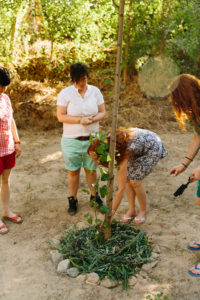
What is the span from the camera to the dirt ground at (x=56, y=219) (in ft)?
8.54

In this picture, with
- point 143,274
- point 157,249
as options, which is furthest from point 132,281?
point 157,249

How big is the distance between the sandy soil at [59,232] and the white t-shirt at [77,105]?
39.6 inches

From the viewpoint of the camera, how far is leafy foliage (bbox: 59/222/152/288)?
2.75 m

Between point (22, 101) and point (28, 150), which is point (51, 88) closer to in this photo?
point (22, 101)

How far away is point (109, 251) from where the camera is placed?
289 centimetres

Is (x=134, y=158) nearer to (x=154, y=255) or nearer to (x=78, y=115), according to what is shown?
(x=78, y=115)

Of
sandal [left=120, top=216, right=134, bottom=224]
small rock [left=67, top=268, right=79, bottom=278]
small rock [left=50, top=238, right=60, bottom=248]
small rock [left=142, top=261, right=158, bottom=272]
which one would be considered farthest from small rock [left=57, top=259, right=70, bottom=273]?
sandal [left=120, top=216, right=134, bottom=224]

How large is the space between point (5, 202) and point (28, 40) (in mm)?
5230

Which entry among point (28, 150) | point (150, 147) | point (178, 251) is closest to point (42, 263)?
point (178, 251)

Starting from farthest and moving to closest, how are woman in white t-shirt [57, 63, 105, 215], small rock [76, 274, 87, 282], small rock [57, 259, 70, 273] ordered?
woman in white t-shirt [57, 63, 105, 215] < small rock [57, 259, 70, 273] < small rock [76, 274, 87, 282]

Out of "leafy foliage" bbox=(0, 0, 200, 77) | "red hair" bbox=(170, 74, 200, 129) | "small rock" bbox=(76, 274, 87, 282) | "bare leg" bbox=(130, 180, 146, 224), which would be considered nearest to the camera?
"red hair" bbox=(170, 74, 200, 129)

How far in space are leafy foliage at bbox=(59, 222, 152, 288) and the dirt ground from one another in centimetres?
14

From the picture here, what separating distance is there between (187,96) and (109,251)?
152 centimetres

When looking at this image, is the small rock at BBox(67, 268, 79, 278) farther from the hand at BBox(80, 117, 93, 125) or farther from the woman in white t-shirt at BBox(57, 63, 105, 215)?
the hand at BBox(80, 117, 93, 125)
